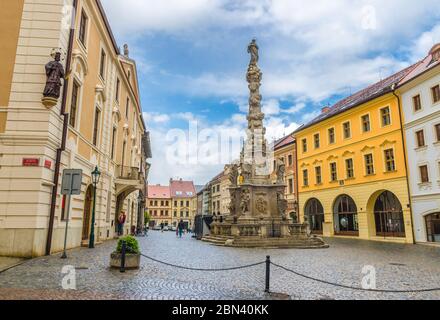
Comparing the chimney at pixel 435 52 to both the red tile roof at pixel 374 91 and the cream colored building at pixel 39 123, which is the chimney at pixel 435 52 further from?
the cream colored building at pixel 39 123

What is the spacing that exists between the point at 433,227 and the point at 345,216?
9043mm

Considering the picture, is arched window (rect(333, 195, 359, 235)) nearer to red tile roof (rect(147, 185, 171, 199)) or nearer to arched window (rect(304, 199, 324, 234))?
arched window (rect(304, 199, 324, 234))

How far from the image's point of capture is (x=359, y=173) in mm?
29875

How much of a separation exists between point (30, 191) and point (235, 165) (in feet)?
44.7

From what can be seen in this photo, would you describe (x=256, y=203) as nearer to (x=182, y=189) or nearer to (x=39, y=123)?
(x=39, y=123)

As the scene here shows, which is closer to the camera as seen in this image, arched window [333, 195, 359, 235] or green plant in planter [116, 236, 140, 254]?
green plant in planter [116, 236, 140, 254]

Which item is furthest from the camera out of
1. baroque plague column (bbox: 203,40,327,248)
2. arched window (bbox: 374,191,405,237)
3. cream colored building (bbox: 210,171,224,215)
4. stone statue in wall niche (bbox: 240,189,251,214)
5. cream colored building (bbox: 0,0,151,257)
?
cream colored building (bbox: 210,171,224,215)

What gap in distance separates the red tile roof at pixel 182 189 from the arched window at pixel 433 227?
84022 mm

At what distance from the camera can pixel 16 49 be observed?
39.0ft

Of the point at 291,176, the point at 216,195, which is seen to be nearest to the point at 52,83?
the point at 291,176

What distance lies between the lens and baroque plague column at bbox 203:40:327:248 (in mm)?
18375

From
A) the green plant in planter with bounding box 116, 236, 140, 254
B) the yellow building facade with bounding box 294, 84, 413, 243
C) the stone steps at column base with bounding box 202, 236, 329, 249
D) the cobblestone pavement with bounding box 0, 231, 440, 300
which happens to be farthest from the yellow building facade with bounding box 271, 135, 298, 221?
the green plant in planter with bounding box 116, 236, 140, 254
